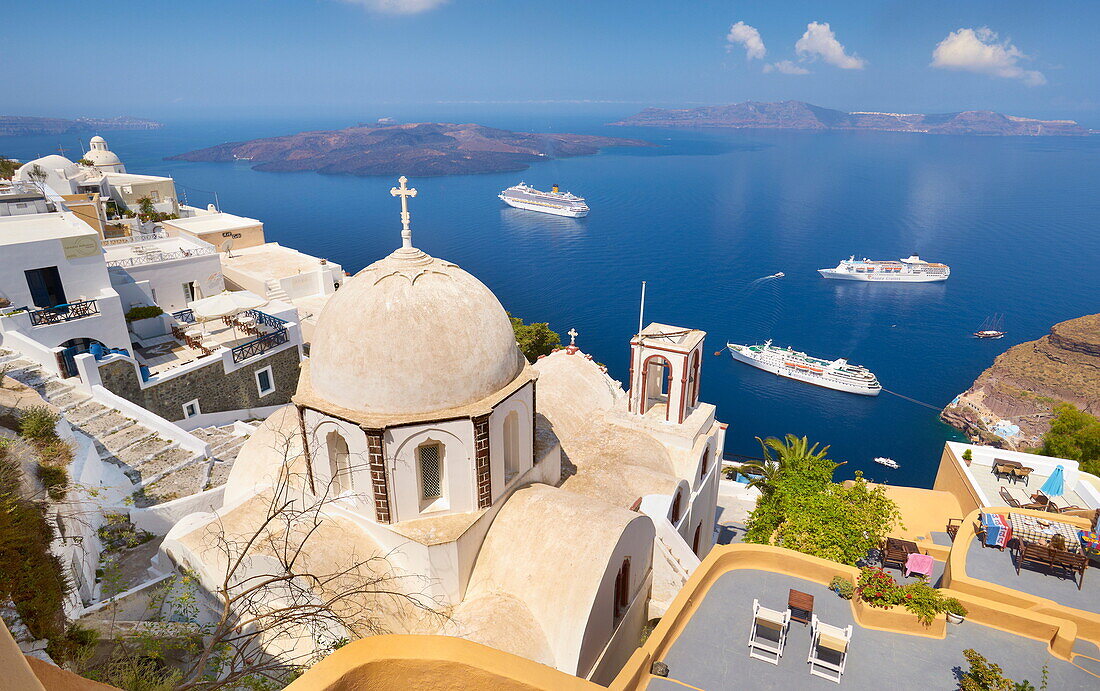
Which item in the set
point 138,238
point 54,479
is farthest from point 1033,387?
point 138,238

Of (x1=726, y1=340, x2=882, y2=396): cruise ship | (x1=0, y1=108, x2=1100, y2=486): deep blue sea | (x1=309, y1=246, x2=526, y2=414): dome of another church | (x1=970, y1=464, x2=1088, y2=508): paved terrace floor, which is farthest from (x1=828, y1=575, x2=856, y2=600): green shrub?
(x1=726, y1=340, x2=882, y2=396): cruise ship

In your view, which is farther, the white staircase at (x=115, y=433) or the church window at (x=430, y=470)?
the white staircase at (x=115, y=433)

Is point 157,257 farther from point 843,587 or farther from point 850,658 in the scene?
point 850,658

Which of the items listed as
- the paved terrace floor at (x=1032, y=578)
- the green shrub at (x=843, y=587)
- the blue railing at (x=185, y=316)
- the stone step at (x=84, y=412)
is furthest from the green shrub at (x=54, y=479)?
the paved terrace floor at (x=1032, y=578)

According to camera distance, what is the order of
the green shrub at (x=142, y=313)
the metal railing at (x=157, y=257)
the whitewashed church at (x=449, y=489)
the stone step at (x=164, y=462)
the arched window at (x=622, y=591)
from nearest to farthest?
the whitewashed church at (x=449, y=489) → the arched window at (x=622, y=591) → the stone step at (x=164, y=462) → the green shrub at (x=142, y=313) → the metal railing at (x=157, y=257)

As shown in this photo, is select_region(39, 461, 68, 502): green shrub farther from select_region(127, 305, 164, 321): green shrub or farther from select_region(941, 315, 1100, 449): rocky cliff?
select_region(941, 315, 1100, 449): rocky cliff

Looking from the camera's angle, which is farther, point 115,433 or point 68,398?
point 68,398

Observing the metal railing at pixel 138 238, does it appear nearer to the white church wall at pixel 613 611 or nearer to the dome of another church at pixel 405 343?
the dome of another church at pixel 405 343
